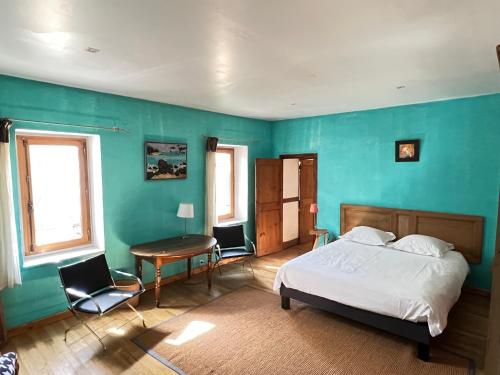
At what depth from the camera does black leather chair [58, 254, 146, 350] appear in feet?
9.39

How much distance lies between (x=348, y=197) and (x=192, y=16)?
4.08m

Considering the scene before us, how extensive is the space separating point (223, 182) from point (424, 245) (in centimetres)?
338

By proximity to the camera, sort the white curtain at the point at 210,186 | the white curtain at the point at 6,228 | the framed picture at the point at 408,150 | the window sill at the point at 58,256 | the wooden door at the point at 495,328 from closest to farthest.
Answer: the wooden door at the point at 495,328, the white curtain at the point at 6,228, the window sill at the point at 58,256, the framed picture at the point at 408,150, the white curtain at the point at 210,186

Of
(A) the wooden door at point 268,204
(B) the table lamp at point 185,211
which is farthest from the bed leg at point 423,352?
(A) the wooden door at point 268,204

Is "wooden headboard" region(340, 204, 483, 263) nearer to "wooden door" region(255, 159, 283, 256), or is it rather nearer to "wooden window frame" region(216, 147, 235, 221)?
"wooden door" region(255, 159, 283, 256)

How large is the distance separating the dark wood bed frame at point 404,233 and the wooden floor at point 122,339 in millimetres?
→ 500

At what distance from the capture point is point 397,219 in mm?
4555

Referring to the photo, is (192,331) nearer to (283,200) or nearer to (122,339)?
(122,339)

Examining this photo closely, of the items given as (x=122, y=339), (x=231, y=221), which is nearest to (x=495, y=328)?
(x=122, y=339)

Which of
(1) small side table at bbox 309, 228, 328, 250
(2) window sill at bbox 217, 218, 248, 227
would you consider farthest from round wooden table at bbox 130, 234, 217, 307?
(1) small side table at bbox 309, 228, 328, 250

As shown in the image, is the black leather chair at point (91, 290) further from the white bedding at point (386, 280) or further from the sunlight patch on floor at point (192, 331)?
the white bedding at point (386, 280)

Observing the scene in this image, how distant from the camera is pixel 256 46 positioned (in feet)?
7.23

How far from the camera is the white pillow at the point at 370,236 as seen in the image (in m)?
4.31

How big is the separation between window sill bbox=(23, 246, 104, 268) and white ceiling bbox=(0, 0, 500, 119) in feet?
6.35
